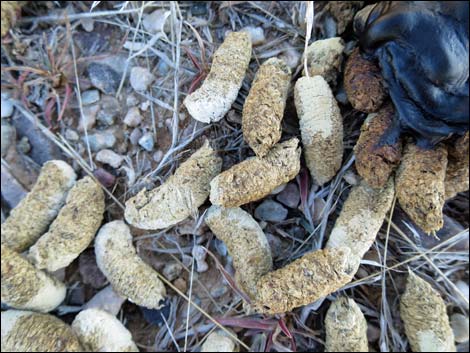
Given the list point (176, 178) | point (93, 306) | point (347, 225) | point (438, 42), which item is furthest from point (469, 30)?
point (93, 306)

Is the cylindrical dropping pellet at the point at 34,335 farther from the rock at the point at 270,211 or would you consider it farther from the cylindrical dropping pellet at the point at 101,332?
the rock at the point at 270,211

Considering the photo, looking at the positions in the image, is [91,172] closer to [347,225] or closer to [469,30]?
[347,225]

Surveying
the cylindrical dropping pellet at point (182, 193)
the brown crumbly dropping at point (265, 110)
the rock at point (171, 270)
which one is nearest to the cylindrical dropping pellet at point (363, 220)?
the brown crumbly dropping at point (265, 110)

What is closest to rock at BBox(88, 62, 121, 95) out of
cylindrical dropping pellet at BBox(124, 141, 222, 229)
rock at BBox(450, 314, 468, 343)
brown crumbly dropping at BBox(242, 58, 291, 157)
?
cylindrical dropping pellet at BBox(124, 141, 222, 229)

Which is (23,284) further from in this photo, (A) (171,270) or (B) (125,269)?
(A) (171,270)

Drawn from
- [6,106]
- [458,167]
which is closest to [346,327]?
[458,167]
